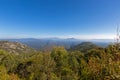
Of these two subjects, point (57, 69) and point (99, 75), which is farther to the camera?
point (57, 69)

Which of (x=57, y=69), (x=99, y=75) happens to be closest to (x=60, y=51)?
(x=57, y=69)

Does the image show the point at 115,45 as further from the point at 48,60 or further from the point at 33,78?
the point at 33,78

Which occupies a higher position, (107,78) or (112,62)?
(112,62)

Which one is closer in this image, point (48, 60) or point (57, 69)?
point (48, 60)

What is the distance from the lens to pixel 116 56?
657cm

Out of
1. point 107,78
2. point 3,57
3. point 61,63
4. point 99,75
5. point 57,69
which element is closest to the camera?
point 107,78

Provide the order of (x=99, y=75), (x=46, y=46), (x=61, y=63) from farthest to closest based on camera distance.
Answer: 1. (x=61, y=63)
2. (x=46, y=46)
3. (x=99, y=75)

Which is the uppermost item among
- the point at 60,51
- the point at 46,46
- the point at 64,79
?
the point at 46,46

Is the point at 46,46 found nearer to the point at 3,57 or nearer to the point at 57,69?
the point at 57,69

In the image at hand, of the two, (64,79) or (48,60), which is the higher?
(48,60)

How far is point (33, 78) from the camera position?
4041cm

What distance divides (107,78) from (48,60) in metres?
18.3

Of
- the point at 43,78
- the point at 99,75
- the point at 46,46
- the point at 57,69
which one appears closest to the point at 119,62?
the point at 99,75

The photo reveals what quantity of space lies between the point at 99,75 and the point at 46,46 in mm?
10911
